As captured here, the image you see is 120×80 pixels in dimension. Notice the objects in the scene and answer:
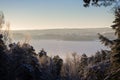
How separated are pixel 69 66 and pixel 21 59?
19730 mm

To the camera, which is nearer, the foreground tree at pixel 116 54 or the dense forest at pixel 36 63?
the foreground tree at pixel 116 54

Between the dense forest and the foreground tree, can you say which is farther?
the dense forest

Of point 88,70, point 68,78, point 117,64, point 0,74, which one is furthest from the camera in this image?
point 68,78

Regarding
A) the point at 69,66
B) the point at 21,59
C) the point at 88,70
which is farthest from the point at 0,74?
the point at 69,66

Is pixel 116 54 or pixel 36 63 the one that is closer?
pixel 116 54

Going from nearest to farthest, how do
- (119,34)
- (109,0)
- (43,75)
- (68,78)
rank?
(109,0)
(119,34)
(43,75)
(68,78)

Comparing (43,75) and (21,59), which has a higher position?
(21,59)

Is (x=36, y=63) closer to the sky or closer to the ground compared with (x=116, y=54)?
closer to the ground

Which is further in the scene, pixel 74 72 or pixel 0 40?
pixel 74 72

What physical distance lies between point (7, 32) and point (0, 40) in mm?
15284

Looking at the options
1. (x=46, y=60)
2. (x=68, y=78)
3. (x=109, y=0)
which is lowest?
(x=68, y=78)

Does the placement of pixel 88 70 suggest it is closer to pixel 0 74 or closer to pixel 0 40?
pixel 0 74

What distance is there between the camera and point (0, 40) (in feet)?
125

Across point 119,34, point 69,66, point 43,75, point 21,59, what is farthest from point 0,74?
point 69,66
